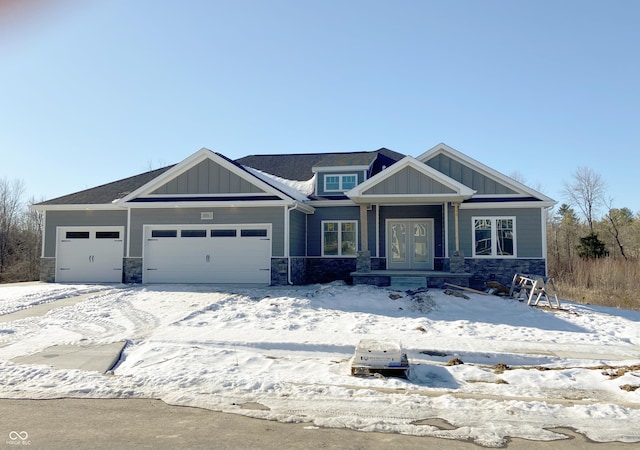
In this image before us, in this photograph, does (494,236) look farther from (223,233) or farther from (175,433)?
(175,433)

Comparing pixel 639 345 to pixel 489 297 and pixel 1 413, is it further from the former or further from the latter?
pixel 1 413

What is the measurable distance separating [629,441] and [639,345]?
218 inches

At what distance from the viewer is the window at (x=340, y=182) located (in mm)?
18766

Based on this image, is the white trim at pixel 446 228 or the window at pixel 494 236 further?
the window at pixel 494 236

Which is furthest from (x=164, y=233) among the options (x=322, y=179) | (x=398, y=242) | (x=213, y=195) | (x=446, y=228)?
(x=446, y=228)

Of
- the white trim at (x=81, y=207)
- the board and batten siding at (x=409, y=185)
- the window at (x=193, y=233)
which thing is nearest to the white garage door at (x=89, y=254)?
the white trim at (x=81, y=207)

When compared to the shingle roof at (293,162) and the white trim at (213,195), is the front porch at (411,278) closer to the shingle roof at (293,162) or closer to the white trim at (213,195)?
the white trim at (213,195)

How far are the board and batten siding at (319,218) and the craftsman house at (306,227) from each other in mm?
41

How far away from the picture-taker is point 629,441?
415 cm

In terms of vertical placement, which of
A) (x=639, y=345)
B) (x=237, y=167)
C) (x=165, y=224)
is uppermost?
(x=237, y=167)

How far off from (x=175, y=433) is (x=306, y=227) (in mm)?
14462

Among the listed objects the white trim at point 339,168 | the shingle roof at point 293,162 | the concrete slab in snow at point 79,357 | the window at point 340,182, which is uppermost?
the shingle roof at point 293,162

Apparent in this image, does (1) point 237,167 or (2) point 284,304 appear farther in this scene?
(1) point 237,167

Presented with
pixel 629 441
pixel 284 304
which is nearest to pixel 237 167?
pixel 284 304
